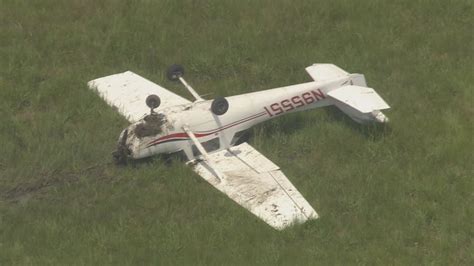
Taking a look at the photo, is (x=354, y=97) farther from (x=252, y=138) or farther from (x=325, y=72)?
(x=252, y=138)

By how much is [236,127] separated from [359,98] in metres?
2.39

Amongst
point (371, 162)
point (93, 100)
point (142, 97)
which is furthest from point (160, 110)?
point (371, 162)

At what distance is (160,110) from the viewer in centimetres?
1230

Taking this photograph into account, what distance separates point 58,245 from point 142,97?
439 cm

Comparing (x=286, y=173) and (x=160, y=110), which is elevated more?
(x=160, y=110)

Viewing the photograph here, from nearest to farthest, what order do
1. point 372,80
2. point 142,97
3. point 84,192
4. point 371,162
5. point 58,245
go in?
point 58,245 → point 84,192 → point 371,162 → point 142,97 → point 372,80

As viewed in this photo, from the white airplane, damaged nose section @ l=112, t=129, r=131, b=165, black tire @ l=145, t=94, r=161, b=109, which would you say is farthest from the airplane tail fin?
damaged nose section @ l=112, t=129, r=131, b=165

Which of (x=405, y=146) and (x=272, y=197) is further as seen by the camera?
(x=405, y=146)

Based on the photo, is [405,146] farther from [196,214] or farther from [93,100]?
[93,100]

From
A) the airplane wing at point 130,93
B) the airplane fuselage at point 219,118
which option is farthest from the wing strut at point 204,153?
the airplane wing at point 130,93

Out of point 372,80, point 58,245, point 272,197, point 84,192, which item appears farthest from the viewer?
point 372,80

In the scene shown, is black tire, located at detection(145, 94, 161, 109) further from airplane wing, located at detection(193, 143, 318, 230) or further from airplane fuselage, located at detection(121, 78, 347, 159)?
airplane wing, located at detection(193, 143, 318, 230)

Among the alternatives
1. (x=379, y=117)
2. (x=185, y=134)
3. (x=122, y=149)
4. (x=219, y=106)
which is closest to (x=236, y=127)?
(x=219, y=106)

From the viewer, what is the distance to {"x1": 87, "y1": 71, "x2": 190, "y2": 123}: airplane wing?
1301cm
